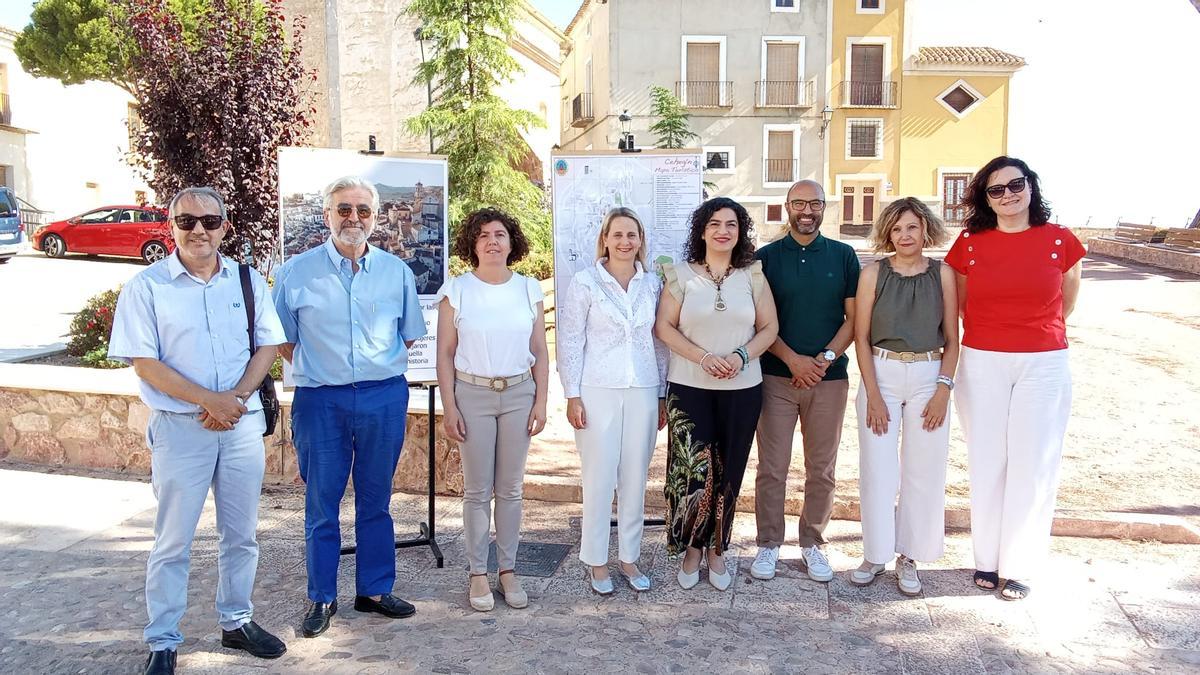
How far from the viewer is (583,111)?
37.5m

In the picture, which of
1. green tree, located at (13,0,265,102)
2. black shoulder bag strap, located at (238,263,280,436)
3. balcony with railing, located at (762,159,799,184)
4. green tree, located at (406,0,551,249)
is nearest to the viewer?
black shoulder bag strap, located at (238,263,280,436)

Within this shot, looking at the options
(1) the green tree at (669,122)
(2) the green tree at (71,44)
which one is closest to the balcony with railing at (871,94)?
(1) the green tree at (669,122)

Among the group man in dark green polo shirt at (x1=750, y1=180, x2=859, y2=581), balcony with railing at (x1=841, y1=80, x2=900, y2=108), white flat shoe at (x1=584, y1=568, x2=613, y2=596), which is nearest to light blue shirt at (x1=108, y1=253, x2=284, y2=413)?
white flat shoe at (x1=584, y1=568, x2=613, y2=596)

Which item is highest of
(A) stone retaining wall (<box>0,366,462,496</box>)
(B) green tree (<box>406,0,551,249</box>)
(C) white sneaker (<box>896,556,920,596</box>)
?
(B) green tree (<box>406,0,551,249</box>)

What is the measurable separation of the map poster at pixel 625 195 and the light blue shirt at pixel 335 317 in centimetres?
122

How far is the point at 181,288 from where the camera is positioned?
3332mm

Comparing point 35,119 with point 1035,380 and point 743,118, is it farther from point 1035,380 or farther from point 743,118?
point 1035,380

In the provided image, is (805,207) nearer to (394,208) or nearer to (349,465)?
(394,208)

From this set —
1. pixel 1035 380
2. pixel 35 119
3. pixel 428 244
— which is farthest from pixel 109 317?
pixel 35 119

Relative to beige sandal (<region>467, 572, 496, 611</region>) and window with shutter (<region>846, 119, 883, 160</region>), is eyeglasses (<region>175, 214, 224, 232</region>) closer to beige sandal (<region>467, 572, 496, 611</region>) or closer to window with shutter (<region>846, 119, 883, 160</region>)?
beige sandal (<region>467, 572, 496, 611</region>)

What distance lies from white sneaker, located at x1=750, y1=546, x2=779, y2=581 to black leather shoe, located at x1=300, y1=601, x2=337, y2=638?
6.35 feet

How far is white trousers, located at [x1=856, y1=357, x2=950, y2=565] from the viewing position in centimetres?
412

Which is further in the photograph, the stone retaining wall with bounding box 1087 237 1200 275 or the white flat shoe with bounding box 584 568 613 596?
the stone retaining wall with bounding box 1087 237 1200 275

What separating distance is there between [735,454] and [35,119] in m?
30.7
